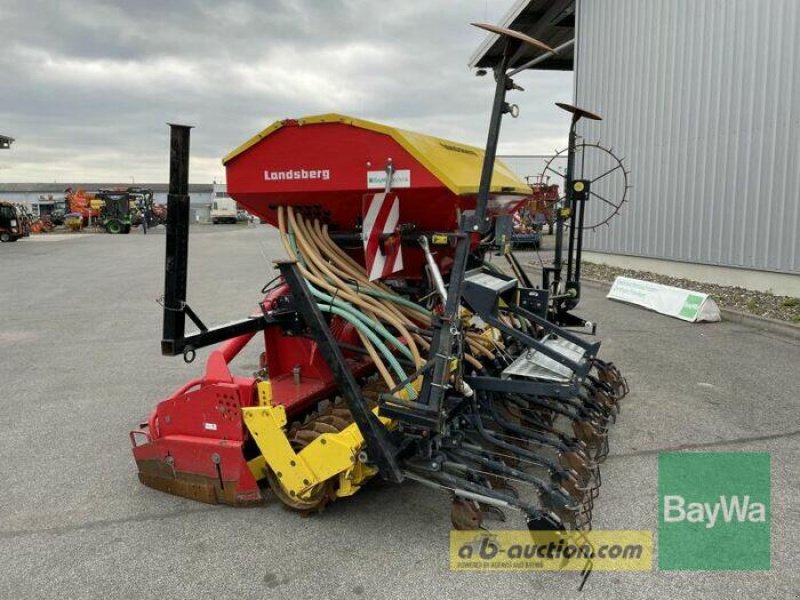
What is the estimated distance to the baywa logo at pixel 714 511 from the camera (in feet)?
9.46

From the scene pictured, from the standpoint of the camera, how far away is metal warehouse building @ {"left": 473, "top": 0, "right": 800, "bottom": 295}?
889cm

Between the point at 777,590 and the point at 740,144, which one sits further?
the point at 740,144

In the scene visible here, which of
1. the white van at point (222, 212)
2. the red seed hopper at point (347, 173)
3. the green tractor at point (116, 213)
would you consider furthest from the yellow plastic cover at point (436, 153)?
the white van at point (222, 212)

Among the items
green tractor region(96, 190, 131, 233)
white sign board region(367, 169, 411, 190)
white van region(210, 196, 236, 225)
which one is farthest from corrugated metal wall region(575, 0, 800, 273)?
white van region(210, 196, 236, 225)

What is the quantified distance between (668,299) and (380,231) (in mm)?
6605

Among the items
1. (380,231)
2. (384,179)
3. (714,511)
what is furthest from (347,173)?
(714,511)

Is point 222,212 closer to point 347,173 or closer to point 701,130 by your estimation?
point 701,130

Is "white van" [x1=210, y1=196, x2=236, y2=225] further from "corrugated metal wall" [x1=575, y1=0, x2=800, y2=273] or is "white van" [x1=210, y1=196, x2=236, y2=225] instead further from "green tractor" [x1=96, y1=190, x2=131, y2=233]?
"corrugated metal wall" [x1=575, y1=0, x2=800, y2=273]

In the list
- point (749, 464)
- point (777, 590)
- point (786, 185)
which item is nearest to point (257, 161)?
point (777, 590)

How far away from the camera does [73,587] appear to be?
2.71 meters

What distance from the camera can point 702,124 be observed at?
10.3 metres

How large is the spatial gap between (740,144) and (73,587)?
10363 millimetres

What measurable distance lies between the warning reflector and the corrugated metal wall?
7621 millimetres

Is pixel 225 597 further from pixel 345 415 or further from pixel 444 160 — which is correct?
pixel 444 160
